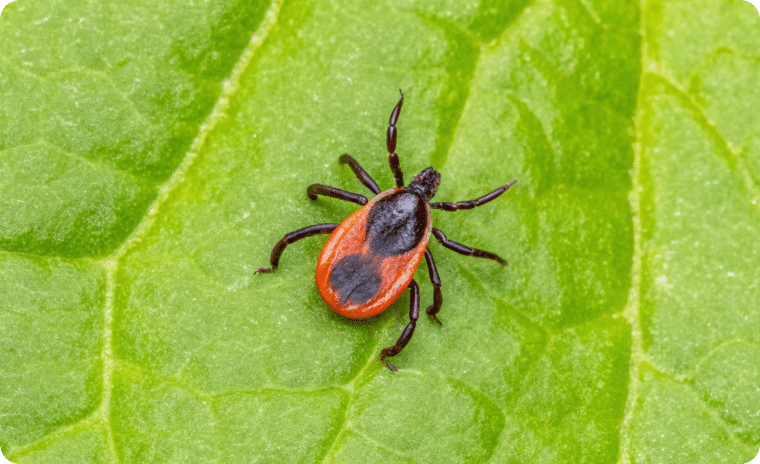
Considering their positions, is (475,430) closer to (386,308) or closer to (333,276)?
(386,308)

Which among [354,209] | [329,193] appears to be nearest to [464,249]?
[354,209]

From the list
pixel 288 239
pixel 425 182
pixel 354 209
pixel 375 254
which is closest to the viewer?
pixel 288 239

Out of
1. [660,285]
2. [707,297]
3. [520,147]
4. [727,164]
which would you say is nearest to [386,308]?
[520,147]

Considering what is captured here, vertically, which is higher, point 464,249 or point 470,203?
point 470,203

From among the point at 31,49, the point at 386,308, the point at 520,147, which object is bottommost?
the point at 386,308

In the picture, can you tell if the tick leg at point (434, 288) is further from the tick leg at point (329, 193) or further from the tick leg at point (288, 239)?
the tick leg at point (288, 239)

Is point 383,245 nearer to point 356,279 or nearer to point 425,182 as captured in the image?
point 356,279
